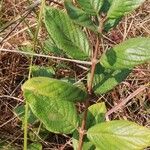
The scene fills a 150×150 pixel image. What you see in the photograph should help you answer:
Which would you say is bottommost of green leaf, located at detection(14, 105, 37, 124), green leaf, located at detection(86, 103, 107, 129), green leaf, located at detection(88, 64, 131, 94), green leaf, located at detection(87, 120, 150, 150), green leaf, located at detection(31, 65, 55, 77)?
green leaf, located at detection(14, 105, 37, 124)

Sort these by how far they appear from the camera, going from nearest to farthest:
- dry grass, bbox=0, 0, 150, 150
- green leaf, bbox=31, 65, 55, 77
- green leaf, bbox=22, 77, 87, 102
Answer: green leaf, bbox=22, 77, 87, 102
green leaf, bbox=31, 65, 55, 77
dry grass, bbox=0, 0, 150, 150

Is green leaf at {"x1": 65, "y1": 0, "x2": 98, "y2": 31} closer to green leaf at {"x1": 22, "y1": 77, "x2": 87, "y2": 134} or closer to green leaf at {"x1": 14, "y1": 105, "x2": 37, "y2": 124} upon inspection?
green leaf at {"x1": 22, "y1": 77, "x2": 87, "y2": 134}

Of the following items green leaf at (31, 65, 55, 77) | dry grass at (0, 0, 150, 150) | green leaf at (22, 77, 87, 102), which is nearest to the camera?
green leaf at (22, 77, 87, 102)

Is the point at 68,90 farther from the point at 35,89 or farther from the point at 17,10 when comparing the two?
the point at 17,10

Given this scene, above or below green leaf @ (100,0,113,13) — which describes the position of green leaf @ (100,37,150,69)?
below

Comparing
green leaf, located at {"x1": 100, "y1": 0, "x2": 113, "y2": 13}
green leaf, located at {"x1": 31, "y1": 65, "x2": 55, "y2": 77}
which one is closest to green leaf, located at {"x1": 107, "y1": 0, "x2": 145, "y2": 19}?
green leaf, located at {"x1": 100, "y1": 0, "x2": 113, "y2": 13}

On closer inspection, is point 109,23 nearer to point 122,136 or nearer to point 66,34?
point 66,34
